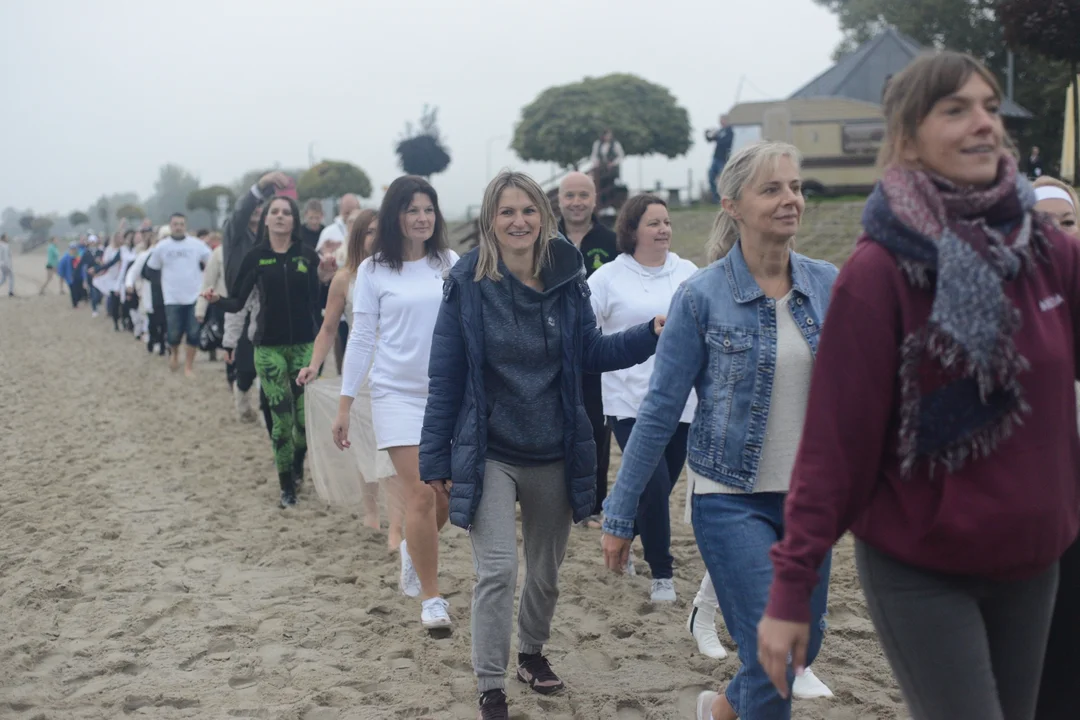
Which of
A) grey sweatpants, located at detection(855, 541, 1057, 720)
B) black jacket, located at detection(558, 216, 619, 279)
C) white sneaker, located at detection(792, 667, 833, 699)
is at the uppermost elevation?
black jacket, located at detection(558, 216, 619, 279)

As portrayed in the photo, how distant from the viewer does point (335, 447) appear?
293 inches

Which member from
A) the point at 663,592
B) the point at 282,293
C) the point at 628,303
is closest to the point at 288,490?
the point at 282,293

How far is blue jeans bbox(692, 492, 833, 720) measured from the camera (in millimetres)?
3150

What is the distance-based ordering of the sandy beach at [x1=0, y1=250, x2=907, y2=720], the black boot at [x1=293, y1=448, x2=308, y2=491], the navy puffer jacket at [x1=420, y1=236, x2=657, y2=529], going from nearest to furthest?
1. the navy puffer jacket at [x1=420, y1=236, x2=657, y2=529]
2. the sandy beach at [x1=0, y1=250, x2=907, y2=720]
3. the black boot at [x1=293, y1=448, x2=308, y2=491]

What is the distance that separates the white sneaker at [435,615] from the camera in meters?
5.38

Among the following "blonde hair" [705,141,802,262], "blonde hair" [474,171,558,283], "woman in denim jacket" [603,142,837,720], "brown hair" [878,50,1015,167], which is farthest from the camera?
"blonde hair" [474,171,558,283]

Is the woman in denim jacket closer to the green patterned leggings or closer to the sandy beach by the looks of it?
the sandy beach

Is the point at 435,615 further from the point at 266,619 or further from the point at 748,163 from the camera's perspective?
the point at 748,163

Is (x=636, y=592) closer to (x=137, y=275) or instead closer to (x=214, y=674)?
(x=214, y=674)

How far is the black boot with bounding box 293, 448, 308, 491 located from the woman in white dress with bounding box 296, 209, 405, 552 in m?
0.78

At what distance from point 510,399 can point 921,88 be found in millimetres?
2244

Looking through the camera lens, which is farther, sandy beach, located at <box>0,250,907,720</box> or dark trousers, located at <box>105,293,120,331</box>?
dark trousers, located at <box>105,293,120,331</box>

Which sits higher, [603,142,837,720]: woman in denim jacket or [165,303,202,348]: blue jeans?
[603,142,837,720]: woman in denim jacket

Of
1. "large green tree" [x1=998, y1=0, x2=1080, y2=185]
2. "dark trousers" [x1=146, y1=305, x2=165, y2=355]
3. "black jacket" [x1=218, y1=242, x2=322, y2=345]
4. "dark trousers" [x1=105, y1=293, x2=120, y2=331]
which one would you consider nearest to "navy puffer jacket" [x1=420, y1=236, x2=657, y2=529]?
"black jacket" [x1=218, y1=242, x2=322, y2=345]
